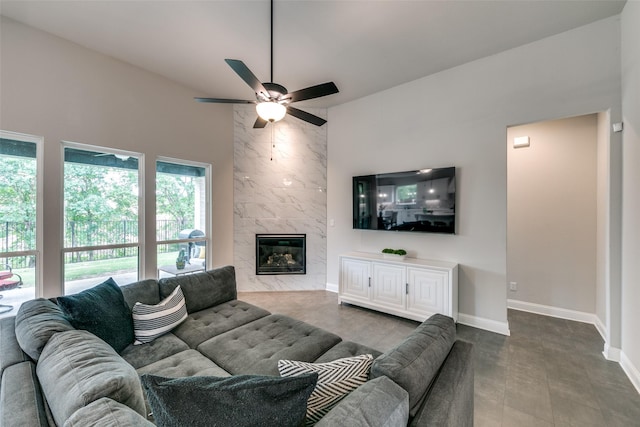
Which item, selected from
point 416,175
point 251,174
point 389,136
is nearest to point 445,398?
A: point 416,175

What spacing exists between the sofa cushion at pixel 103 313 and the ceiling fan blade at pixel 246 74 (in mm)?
1931

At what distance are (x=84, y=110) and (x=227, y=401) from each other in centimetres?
389

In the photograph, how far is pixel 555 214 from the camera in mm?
3488

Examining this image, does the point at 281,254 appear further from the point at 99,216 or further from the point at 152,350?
the point at 152,350

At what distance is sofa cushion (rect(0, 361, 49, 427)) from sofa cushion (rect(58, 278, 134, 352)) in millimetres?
501

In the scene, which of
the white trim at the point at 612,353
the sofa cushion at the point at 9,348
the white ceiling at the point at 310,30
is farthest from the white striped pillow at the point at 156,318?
the white trim at the point at 612,353

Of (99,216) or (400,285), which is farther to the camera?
(400,285)

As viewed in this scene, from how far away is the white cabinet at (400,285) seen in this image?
3.16 m

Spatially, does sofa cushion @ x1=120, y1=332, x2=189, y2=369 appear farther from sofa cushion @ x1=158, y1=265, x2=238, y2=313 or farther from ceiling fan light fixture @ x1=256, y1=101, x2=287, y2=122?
ceiling fan light fixture @ x1=256, y1=101, x2=287, y2=122

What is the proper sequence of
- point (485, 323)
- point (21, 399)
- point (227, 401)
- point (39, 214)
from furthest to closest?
point (485, 323) → point (39, 214) → point (21, 399) → point (227, 401)

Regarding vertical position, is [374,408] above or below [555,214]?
below

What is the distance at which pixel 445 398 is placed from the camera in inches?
40.6

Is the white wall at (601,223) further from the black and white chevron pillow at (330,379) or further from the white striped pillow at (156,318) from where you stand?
the white striped pillow at (156,318)

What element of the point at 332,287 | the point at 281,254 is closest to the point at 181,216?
the point at 281,254
